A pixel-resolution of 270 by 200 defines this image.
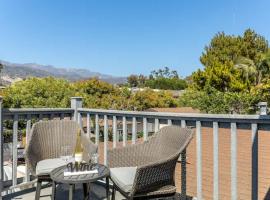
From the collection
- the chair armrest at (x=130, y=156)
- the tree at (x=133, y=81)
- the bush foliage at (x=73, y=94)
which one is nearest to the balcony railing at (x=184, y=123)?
the chair armrest at (x=130, y=156)

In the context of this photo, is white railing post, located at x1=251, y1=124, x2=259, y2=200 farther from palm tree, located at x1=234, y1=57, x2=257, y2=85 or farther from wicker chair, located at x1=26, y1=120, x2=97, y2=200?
palm tree, located at x1=234, y1=57, x2=257, y2=85

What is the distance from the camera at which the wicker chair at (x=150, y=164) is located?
2.37 meters

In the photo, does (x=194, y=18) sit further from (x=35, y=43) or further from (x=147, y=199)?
(x=147, y=199)

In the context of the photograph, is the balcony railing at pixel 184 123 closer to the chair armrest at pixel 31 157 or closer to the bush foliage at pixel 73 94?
the chair armrest at pixel 31 157

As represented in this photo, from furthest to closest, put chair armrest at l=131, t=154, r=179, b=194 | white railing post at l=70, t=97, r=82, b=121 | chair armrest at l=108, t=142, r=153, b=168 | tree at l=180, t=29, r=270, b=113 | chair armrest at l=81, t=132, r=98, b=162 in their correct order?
1. tree at l=180, t=29, r=270, b=113
2. white railing post at l=70, t=97, r=82, b=121
3. chair armrest at l=81, t=132, r=98, b=162
4. chair armrest at l=108, t=142, r=153, b=168
5. chair armrest at l=131, t=154, r=179, b=194

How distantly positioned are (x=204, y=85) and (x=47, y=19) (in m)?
27.5

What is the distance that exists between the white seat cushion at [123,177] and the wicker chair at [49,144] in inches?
14.7

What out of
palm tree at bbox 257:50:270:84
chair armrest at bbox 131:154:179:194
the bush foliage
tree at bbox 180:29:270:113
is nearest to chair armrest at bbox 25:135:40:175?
chair armrest at bbox 131:154:179:194

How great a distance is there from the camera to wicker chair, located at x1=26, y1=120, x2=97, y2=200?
10.3ft

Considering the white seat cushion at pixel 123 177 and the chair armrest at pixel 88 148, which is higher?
the chair armrest at pixel 88 148

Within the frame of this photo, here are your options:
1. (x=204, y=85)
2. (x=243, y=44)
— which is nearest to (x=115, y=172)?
(x=204, y=85)

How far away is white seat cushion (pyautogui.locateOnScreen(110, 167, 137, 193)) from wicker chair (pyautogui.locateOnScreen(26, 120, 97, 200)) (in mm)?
374

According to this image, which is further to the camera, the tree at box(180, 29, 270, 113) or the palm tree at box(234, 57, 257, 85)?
the palm tree at box(234, 57, 257, 85)

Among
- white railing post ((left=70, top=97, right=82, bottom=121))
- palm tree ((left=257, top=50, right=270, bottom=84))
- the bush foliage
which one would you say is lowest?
white railing post ((left=70, top=97, right=82, bottom=121))
